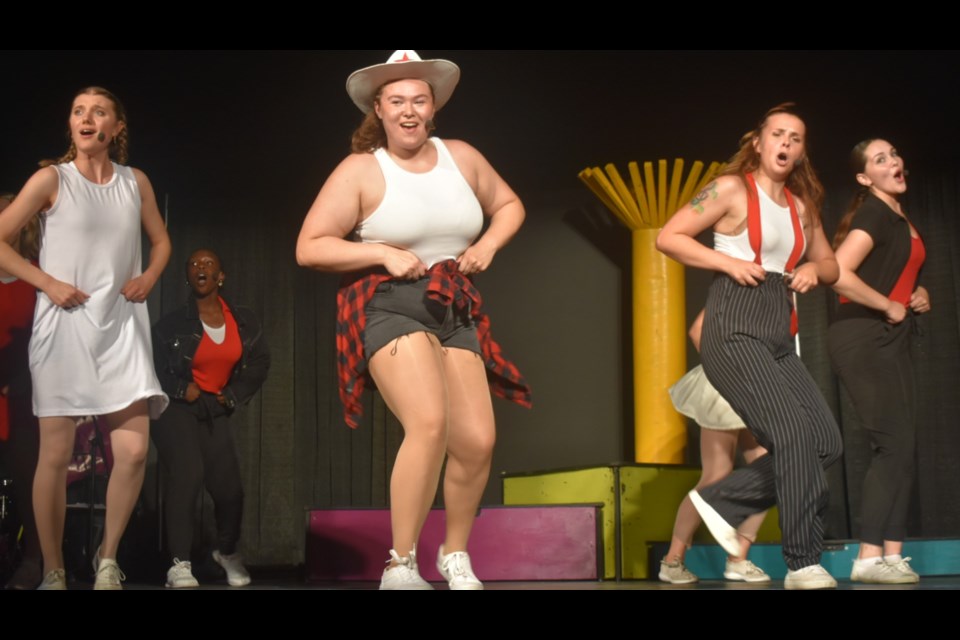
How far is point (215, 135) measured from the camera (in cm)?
670

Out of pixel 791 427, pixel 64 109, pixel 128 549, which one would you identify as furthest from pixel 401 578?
pixel 64 109

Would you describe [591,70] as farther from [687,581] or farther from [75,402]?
[75,402]

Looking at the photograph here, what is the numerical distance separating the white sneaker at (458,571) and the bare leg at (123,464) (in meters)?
1.00

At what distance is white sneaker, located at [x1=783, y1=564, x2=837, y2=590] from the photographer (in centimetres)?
338

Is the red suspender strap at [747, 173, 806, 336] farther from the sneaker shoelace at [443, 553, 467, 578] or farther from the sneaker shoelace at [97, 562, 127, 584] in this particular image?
the sneaker shoelace at [97, 562, 127, 584]

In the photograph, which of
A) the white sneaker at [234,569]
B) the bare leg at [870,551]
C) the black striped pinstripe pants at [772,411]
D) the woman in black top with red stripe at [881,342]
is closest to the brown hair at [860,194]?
the woman in black top with red stripe at [881,342]

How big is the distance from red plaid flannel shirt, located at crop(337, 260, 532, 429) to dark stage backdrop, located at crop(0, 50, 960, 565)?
2888 millimetres

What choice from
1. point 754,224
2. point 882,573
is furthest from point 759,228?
point 882,573

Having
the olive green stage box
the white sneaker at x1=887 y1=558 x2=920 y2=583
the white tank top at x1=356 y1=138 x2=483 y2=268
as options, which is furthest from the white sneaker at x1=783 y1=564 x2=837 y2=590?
the olive green stage box

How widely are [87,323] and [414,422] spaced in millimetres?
1142

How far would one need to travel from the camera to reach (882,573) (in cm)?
412

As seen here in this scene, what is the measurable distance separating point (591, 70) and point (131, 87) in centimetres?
226

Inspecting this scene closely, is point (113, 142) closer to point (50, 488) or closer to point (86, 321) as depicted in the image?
point (86, 321)

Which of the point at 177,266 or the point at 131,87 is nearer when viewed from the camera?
the point at 131,87
